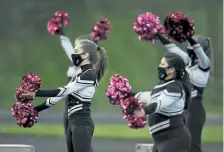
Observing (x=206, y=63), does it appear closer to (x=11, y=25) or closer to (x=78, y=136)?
(x=78, y=136)

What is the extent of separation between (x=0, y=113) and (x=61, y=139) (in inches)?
84.5

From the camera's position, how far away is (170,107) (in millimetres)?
7527

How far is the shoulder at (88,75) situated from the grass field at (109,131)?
203 inches

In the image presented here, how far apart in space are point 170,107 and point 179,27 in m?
1.20

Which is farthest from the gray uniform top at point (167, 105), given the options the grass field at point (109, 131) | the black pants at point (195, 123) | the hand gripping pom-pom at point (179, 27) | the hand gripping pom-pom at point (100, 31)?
the grass field at point (109, 131)

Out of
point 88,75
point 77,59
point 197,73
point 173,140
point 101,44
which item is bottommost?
point 173,140

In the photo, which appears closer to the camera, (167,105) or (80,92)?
(167,105)

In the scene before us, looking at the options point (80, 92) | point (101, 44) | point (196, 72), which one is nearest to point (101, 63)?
point (80, 92)

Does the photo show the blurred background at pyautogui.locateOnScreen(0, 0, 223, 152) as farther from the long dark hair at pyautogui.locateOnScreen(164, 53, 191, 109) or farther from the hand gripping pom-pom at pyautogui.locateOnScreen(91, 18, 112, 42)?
the long dark hair at pyautogui.locateOnScreen(164, 53, 191, 109)

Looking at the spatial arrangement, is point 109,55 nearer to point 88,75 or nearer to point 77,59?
point 77,59

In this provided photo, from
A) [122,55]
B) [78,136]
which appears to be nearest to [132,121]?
[78,136]

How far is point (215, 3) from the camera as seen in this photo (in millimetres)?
14328

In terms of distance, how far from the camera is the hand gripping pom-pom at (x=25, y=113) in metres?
7.74

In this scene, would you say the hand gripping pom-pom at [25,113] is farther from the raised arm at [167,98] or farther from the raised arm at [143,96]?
the raised arm at [167,98]
